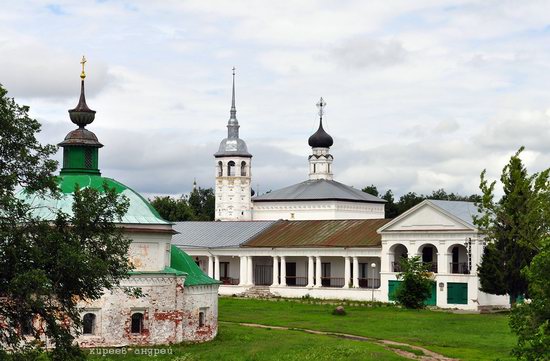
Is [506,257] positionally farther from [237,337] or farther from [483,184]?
[237,337]

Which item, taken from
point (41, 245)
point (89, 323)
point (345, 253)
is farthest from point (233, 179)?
point (41, 245)

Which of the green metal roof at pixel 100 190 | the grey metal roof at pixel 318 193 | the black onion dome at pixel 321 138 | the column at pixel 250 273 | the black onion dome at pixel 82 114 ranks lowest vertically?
the column at pixel 250 273

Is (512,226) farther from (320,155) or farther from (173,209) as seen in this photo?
(173,209)

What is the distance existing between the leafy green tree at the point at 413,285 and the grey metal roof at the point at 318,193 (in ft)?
127

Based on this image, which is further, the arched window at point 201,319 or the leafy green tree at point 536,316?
the arched window at point 201,319

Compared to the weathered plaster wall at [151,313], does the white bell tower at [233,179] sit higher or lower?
higher

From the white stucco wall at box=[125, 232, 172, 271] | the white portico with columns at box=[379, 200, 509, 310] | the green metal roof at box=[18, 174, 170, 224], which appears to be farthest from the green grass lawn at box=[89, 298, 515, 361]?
the white portico with columns at box=[379, 200, 509, 310]

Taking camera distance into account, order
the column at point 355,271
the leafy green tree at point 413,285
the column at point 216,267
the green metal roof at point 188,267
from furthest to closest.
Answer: the column at point 216,267, the column at point 355,271, the leafy green tree at point 413,285, the green metal roof at point 188,267

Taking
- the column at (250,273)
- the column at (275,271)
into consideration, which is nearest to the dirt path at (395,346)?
the column at (275,271)

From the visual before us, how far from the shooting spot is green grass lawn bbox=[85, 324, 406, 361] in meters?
33.6

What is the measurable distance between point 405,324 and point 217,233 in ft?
102

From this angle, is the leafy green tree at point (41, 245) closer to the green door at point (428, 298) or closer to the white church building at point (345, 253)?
the green door at point (428, 298)

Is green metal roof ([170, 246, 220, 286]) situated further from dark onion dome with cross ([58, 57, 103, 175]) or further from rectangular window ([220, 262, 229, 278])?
rectangular window ([220, 262, 229, 278])

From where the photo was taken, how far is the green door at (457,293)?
58.4m
